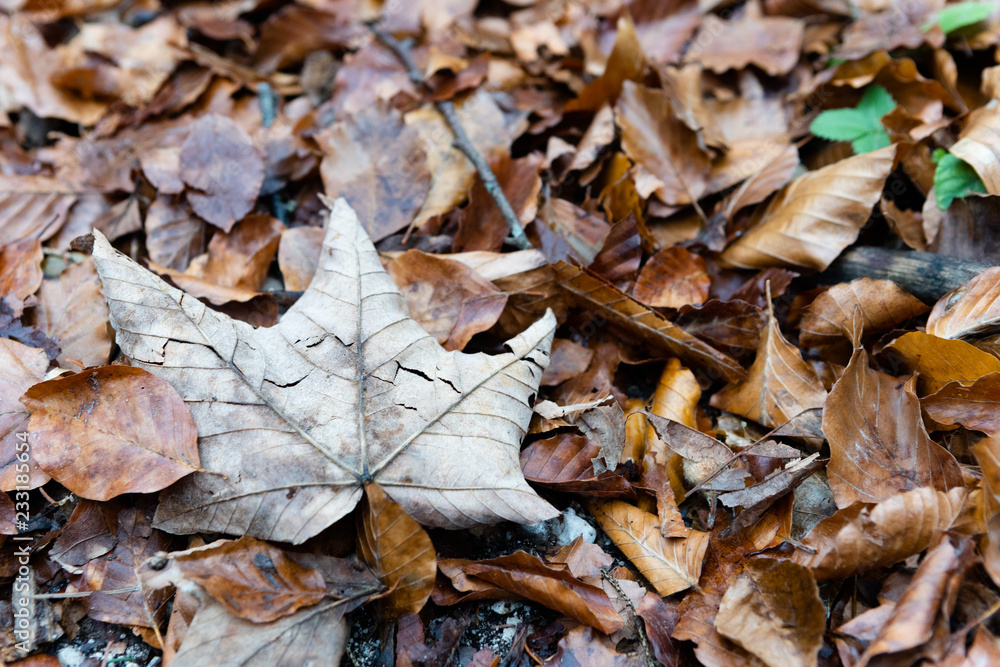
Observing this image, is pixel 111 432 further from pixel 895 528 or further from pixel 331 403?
pixel 895 528

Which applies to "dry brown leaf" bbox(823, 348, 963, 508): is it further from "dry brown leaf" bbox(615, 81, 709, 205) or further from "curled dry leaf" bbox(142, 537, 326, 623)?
"curled dry leaf" bbox(142, 537, 326, 623)

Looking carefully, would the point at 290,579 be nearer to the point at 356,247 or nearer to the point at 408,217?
the point at 356,247

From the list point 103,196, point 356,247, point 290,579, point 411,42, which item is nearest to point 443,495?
point 290,579

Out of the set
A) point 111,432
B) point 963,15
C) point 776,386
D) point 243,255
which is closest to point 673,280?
point 776,386

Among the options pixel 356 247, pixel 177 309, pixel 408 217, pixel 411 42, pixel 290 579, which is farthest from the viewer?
pixel 411 42

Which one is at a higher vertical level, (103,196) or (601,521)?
(103,196)

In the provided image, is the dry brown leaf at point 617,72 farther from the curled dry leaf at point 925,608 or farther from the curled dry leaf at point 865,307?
the curled dry leaf at point 925,608

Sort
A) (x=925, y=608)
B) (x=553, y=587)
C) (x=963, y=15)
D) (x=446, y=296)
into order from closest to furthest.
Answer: (x=925, y=608), (x=553, y=587), (x=446, y=296), (x=963, y=15)

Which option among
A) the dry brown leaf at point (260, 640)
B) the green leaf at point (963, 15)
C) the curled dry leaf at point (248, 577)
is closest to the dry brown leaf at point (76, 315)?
the curled dry leaf at point (248, 577)
